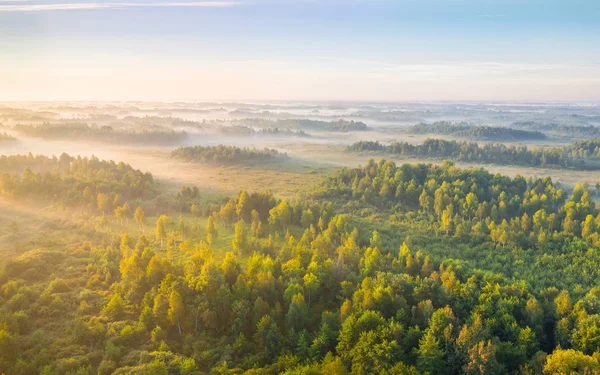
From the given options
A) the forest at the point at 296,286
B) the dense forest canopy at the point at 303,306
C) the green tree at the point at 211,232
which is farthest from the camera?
the green tree at the point at 211,232

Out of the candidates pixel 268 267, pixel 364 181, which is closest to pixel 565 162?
pixel 364 181

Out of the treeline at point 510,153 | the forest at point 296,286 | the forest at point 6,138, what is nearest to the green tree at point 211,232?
the forest at point 296,286

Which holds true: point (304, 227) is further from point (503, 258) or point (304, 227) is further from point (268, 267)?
point (503, 258)

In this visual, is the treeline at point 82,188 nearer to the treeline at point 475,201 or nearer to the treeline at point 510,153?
the treeline at point 475,201

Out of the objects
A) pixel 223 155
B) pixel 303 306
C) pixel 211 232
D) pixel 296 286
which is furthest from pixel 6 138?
pixel 303 306

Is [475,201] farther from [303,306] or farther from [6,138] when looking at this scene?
[6,138]

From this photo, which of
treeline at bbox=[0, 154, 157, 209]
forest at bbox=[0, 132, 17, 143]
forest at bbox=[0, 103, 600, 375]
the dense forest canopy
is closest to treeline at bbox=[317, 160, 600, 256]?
forest at bbox=[0, 103, 600, 375]

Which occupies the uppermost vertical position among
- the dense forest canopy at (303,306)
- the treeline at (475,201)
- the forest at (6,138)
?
the forest at (6,138)
